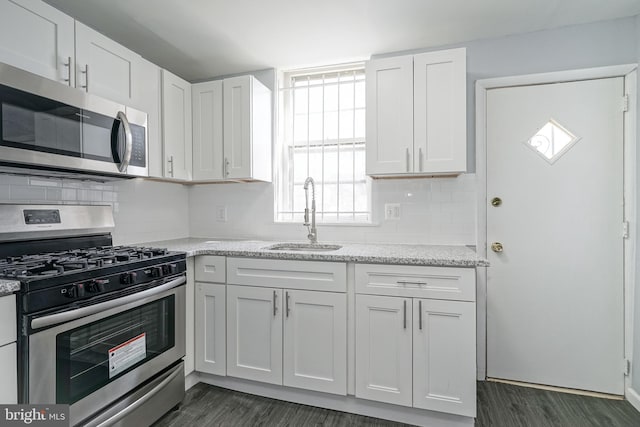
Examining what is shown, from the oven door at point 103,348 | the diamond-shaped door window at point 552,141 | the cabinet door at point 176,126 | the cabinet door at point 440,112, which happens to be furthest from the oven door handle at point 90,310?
the diamond-shaped door window at point 552,141

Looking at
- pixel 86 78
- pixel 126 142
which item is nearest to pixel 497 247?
pixel 126 142

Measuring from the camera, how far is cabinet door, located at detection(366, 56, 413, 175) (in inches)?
85.5

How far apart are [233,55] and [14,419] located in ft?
8.13

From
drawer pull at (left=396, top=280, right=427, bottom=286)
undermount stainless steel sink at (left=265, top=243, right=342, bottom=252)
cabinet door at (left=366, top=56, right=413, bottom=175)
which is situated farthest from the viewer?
undermount stainless steel sink at (left=265, top=243, right=342, bottom=252)

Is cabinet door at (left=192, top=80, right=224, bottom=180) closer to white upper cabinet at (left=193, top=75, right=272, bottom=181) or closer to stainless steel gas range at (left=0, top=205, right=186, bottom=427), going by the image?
white upper cabinet at (left=193, top=75, right=272, bottom=181)

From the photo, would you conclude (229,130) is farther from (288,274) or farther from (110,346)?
(110,346)

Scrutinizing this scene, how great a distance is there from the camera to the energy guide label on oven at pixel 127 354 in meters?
1.55

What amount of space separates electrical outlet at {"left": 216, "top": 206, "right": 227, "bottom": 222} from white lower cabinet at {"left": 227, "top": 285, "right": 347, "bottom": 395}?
0.94 meters

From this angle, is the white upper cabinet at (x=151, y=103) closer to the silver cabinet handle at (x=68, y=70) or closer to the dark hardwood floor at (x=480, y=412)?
the silver cabinet handle at (x=68, y=70)

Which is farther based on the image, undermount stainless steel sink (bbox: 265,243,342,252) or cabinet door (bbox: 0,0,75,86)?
undermount stainless steel sink (bbox: 265,243,342,252)

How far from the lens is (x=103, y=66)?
1.89 meters

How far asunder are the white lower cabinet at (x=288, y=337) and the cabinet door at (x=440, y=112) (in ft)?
3.53

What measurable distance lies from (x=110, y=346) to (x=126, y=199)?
1.21 metres

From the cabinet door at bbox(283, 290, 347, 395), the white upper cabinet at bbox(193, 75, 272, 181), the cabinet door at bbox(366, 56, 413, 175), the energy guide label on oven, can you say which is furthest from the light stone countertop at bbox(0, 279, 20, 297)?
the cabinet door at bbox(366, 56, 413, 175)
